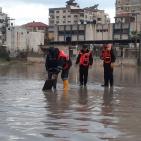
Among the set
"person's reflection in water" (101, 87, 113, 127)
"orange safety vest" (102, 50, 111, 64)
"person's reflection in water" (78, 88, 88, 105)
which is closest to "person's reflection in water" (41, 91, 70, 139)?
"person's reflection in water" (78, 88, 88, 105)

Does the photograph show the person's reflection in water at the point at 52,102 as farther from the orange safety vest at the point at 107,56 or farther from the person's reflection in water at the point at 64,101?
the orange safety vest at the point at 107,56

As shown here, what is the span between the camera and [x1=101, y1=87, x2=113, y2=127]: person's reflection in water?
8917 mm

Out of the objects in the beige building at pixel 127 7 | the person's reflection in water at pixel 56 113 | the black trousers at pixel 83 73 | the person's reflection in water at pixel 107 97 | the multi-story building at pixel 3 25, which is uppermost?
the beige building at pixel 127 7

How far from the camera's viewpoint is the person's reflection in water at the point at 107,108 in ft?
29.3

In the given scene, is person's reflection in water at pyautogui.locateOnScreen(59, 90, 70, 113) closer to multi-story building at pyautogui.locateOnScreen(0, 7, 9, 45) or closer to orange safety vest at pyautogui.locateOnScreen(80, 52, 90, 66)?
orange safety vest at pyautogui.locateOnScreen(80, 52, 90, 66)

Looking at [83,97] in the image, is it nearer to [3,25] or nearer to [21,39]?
[21,39]

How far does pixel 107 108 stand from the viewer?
35.7 ft

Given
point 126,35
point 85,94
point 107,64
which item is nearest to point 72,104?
point 85,94

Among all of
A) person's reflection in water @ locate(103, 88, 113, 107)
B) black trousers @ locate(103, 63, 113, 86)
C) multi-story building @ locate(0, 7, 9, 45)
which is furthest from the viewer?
multi-story building @ locate(0, 7, 9, 45)

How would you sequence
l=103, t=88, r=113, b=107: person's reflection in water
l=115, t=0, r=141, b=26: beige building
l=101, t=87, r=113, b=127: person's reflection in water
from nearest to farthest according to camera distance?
l=101, t=87, r=113, b=127: person's reflection in water → l=103, t=88, r=113, b=107: person's reflection in water → l=115, t=0, r=141, b=26: beige building

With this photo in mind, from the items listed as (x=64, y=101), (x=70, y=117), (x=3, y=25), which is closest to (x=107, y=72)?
(x=64, y=101)

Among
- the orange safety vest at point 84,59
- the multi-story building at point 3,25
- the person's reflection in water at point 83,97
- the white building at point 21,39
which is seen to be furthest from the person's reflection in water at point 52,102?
the multi-story building at point 3,25

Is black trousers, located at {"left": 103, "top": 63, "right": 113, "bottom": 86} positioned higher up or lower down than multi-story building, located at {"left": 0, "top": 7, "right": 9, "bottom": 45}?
lower down

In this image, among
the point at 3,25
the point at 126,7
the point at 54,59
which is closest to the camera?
the point at 54,59
